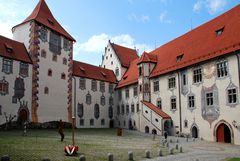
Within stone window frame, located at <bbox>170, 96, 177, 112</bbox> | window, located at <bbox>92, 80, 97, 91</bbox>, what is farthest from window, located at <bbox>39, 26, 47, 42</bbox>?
stone window frame, located at <bbox>170, 96, 177, 112</bbox>

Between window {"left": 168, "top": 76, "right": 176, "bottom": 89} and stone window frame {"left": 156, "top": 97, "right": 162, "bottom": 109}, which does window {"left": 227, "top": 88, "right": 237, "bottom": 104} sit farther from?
stone window frame {"left": 156, "top": 97, "right": 162, "bottom": 109}

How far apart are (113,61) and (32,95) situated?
21652 mm

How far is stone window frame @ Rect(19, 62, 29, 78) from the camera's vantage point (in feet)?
108

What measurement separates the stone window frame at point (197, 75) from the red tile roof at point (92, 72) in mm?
19693

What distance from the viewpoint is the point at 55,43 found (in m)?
38.8

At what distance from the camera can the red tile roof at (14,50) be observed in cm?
3168

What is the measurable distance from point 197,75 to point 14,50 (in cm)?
2304

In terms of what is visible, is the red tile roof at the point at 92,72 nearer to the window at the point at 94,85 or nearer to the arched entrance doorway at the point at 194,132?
the window at the point at 94,85

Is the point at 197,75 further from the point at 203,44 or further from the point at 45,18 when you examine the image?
the point at 45,18

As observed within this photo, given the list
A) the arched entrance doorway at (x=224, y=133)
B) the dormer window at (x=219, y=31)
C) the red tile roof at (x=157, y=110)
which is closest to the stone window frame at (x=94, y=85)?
the red tile roof at (x=157, y=110)

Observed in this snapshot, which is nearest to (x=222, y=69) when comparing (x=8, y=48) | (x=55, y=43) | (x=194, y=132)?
(x=194, y=132)

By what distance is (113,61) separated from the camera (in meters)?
52.3

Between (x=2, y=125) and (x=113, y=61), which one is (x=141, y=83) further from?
(x=2, y=125)

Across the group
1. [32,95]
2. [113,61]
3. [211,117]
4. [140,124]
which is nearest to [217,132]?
[211,117]
